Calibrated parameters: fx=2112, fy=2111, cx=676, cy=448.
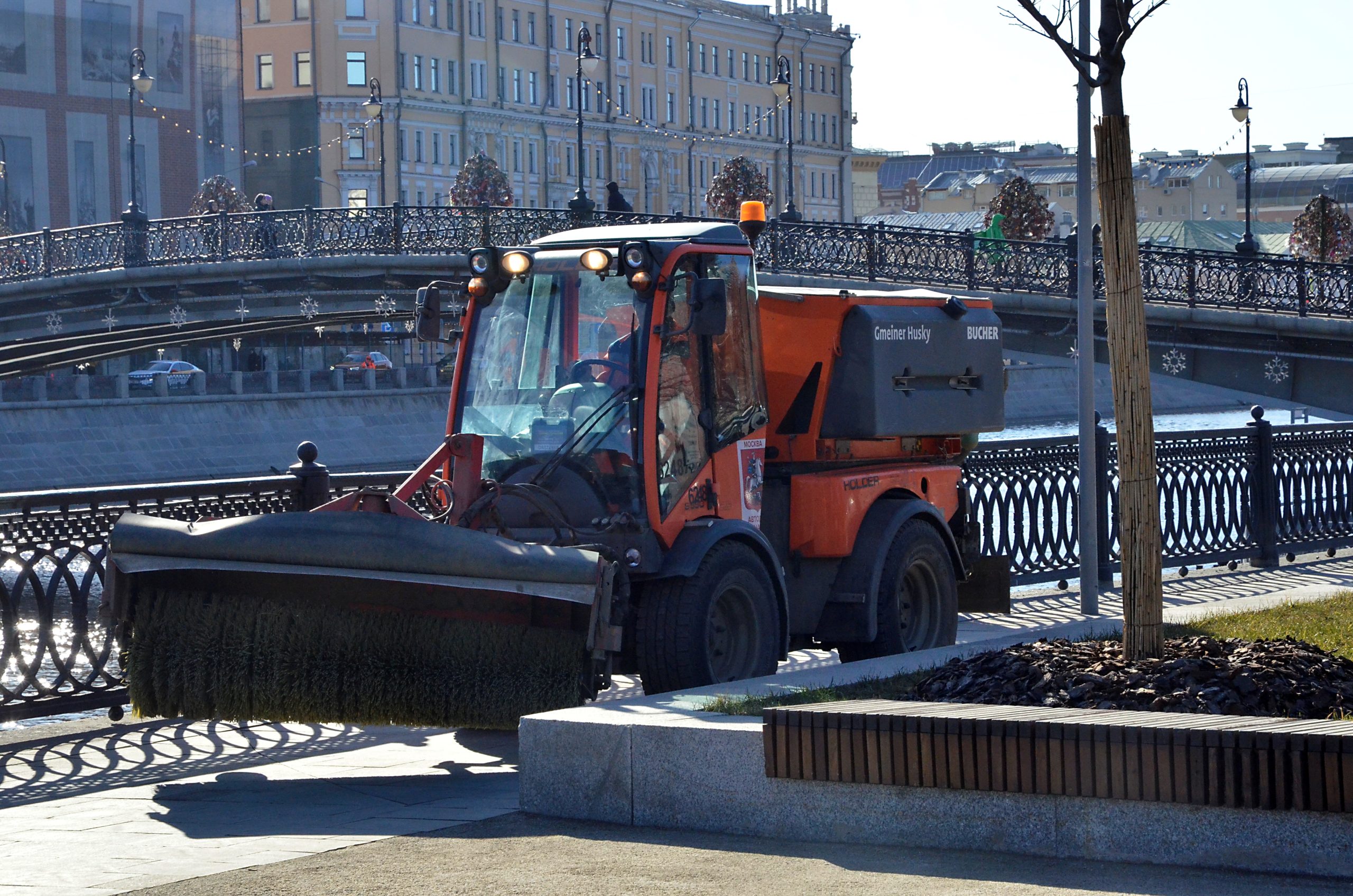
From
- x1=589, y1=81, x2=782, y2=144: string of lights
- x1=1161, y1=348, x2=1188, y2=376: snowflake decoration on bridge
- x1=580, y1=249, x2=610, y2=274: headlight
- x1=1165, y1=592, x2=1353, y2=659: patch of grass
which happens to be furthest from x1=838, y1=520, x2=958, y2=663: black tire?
x1=589, y1=81, x2=782, y2=144: string of lights

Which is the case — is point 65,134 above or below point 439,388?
above

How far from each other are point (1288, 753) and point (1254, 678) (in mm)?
1240

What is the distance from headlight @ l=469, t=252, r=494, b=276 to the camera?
32.9 feet

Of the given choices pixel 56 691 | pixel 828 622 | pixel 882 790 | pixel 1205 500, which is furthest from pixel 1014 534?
pixel 882 790

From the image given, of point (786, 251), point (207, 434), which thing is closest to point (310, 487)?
point (786, 251)

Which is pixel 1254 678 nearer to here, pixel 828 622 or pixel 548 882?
pixel 548 882

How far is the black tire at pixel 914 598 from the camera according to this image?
11.0 metres

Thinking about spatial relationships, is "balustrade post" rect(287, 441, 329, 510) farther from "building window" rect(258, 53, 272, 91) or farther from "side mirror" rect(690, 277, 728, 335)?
"building window" rect(258, 53, 272, 91)

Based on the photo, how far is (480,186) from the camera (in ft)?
232

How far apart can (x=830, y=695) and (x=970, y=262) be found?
2306 centimetres

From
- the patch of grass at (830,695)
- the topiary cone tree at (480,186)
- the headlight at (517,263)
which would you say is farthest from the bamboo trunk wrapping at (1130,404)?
the topiary cone tree at (480,186)

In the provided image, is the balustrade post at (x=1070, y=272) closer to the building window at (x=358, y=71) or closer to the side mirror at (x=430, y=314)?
the side mirror at (x=430, y=314)

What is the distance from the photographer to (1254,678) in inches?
283

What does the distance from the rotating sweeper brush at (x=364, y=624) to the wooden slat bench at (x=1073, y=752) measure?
200cm
